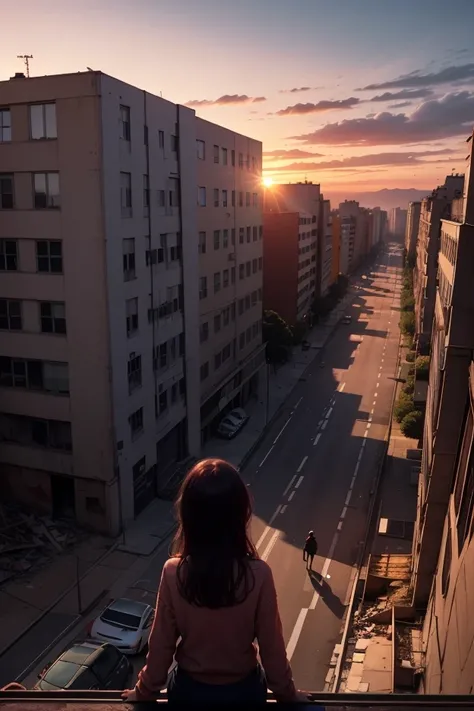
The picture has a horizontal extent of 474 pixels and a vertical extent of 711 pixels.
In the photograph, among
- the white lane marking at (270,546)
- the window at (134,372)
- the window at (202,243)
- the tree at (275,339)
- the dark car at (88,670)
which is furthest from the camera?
the tree at (275,339)

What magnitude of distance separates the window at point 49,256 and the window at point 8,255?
0.84 m

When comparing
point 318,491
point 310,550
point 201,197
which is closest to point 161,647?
point 310,550

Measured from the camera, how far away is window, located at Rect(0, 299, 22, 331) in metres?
20.6

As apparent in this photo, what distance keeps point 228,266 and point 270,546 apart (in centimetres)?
1633

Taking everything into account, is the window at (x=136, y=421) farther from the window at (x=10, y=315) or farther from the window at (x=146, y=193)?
the window at (x=146, y=193)

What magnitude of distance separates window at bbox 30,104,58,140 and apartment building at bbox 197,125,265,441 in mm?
10553

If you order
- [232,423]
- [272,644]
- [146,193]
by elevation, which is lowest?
[232,423]

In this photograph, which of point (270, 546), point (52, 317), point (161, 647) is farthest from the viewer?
point (270, 546)

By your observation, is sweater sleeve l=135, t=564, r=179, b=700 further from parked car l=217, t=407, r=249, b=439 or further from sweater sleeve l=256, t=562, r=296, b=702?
parked car l=217, t=407, r=249, b=439

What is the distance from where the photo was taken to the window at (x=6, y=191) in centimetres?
2006

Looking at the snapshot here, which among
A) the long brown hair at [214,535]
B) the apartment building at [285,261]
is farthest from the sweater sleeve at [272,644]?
the apartment building at [285,261]

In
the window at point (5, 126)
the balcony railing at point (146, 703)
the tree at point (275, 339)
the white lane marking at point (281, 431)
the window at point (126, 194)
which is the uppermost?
the window at point (5, 126)

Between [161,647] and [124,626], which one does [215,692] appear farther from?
[124,626]

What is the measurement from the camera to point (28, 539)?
20641mm
